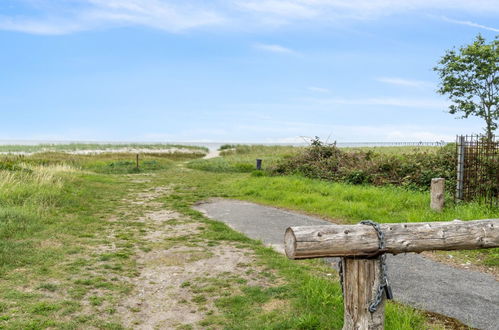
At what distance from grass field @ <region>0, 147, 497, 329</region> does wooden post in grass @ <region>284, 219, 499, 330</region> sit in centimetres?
139

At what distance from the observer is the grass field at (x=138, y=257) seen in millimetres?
5629

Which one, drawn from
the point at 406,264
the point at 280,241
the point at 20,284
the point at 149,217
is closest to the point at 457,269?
the point at 406,264

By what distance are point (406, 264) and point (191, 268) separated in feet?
13.7

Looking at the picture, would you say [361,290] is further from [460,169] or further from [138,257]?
[460,169]

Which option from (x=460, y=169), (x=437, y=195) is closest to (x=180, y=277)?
(x=437, y=195)

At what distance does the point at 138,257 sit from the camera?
8.59 meters

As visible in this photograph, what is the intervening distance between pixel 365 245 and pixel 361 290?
0.48m

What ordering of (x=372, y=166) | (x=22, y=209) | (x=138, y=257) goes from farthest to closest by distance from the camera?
(x=372, y=166) < (x=22, y=209) < (x=138, y=257)

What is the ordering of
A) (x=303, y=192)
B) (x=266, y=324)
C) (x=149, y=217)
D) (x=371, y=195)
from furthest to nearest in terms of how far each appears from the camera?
1. (x=303, y=192)
2. (x=371, y=195)
3. (x=149, y=217)
4. (x=266, y=324)

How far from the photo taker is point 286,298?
20.1ft

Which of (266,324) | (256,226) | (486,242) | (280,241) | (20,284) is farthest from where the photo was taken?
(256,226)

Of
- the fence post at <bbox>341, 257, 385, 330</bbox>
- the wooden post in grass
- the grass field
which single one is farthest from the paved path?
the fence post at <bbox>341, 257, 385, 330</bbox>

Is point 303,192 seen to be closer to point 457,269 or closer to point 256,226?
point 256,226

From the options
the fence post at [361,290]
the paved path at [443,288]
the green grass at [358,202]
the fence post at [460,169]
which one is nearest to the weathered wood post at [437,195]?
the green grass at [358,202]
